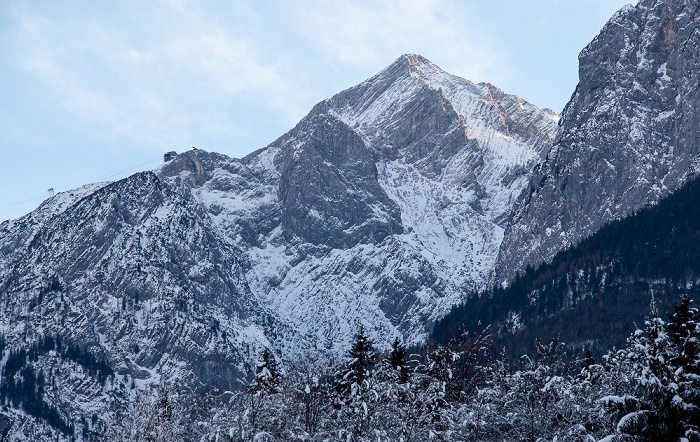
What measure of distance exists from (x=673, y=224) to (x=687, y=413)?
148 m

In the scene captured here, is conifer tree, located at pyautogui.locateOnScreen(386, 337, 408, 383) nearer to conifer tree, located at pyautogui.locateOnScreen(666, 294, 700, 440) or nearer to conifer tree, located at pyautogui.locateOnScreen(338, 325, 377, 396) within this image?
conifer tree, located at pyautogui.locateOnScreen(338, 325, 377, 396)

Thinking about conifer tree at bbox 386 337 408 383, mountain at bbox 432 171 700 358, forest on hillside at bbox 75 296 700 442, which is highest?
mountain at bbox 432 171 700 358

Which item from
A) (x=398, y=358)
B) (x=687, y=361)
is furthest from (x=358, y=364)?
(x=687, y=361)

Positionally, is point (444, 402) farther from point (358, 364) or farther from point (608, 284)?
point (608, 284)

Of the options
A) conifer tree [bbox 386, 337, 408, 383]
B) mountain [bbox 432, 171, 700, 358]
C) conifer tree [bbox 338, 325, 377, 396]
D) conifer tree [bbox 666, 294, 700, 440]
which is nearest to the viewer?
conifer tree [bbox 666, 294, 700, 440]

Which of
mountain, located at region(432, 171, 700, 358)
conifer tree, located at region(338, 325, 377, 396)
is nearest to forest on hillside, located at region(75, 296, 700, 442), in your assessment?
conifer tree, located at region(338, 325, 377, 396)

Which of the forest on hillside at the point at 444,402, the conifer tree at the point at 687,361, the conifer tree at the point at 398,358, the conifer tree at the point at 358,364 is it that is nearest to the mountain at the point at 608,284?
the conifer tree at the point at 398,358

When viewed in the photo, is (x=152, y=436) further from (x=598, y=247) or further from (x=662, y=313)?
(x=598, y=247)

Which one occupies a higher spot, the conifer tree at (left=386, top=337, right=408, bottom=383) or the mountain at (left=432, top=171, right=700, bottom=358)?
the mountain at (left=432, top=171, right=700, bottom=358)

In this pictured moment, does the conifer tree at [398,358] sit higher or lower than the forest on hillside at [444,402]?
higher

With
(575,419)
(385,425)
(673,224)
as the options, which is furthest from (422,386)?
(673,224)

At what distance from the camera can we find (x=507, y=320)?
609ft

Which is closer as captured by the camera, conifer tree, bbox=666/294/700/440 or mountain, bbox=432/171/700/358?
conifer tree, bbox=666/294/700/440

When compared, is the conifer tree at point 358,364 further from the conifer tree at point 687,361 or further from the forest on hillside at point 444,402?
the conifer tree at point 687,361
